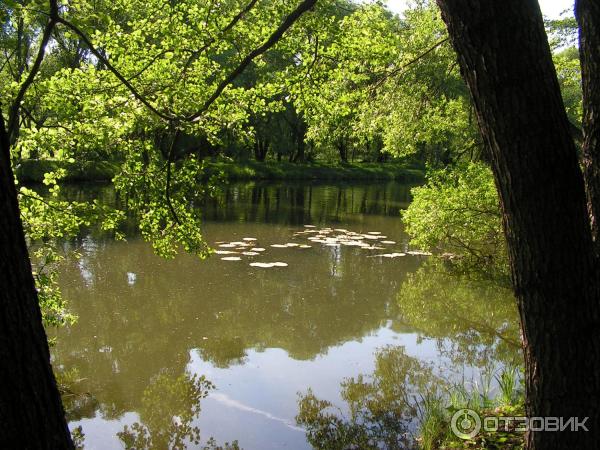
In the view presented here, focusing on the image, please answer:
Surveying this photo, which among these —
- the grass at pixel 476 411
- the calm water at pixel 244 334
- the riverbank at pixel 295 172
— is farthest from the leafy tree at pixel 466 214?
the riverbank at pixel 295 172

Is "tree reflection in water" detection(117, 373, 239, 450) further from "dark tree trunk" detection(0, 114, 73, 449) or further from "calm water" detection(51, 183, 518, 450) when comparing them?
"dark tree trunk" detection(0, 114, 73, 449)

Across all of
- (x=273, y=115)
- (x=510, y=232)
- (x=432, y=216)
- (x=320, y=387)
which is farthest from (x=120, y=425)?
(x=273, y=115)

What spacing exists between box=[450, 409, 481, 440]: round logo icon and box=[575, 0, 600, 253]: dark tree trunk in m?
2.51

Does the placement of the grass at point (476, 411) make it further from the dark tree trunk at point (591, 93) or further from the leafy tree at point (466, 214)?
the leafy tree at point (466, 214)

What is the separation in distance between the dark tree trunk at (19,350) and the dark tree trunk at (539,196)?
1724mm

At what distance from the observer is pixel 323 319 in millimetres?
8945

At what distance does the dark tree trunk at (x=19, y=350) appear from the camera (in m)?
1.40

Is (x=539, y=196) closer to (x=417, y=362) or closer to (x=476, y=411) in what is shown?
(x=476, y=411)

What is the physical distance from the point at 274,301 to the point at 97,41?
612cm

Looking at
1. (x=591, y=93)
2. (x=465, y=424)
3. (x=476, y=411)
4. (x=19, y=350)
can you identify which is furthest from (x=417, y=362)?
(x=19, y=350)

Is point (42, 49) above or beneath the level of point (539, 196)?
above

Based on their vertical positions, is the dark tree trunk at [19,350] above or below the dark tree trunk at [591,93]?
below

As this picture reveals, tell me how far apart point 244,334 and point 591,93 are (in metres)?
6.27

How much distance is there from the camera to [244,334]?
8.08 metres
